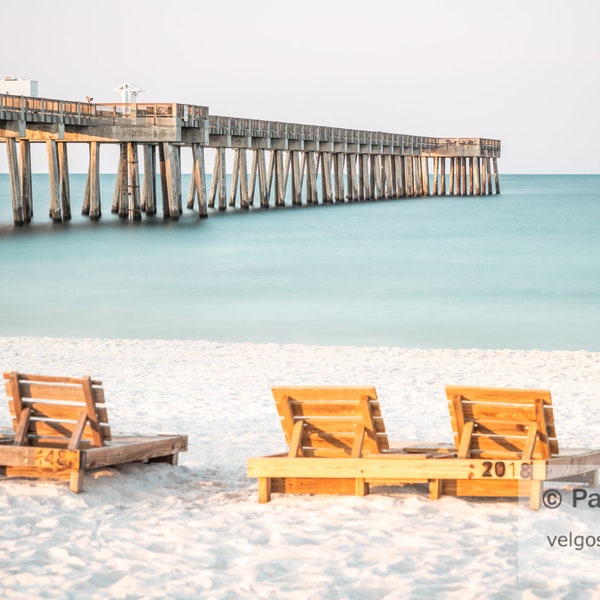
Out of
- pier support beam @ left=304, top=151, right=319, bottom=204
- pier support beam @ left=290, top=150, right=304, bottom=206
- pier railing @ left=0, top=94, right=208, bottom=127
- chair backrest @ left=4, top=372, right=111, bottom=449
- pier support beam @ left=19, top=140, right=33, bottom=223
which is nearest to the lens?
chair backrest @ left=4, top=372, right=111, bottom=449

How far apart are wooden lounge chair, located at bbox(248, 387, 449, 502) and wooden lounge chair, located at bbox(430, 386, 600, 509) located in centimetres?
25

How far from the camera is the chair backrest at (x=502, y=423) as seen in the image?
21.7 ft

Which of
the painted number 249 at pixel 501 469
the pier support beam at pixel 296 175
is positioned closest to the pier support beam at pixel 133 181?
the pier support beam at pixel 296 175

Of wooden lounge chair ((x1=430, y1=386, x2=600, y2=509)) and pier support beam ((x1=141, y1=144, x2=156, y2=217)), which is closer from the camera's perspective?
wooden lounge chair ((x1=430, y1=386, x2=600, y2=509))

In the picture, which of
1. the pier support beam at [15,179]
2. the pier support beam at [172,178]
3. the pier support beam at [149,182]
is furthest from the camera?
the pier support beam at [149,182]

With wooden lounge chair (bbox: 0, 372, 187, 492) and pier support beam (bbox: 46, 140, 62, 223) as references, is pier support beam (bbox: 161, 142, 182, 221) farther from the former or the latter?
wooden lounge chair (bbox: 0, 372, 187, 492)

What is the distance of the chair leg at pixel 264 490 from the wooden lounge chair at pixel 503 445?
964 millimetres

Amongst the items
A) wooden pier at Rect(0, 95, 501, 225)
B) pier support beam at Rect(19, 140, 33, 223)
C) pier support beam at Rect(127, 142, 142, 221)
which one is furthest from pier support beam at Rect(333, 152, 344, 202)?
pier support beam at Rect(19, 140, 33, 223)

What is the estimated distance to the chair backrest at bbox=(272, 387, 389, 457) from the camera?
6.88 meters

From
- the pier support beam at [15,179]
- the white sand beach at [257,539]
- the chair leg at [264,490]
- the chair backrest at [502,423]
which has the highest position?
the pier support beam at [15,179]

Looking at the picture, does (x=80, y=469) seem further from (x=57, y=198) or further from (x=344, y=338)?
(x=57, y=198)

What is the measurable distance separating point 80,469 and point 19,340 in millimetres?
10538

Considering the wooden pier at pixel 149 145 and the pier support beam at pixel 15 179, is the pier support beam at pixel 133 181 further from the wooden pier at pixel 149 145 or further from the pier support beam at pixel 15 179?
the pier support beam at pixel 15 179

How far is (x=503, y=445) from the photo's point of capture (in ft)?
22.2
